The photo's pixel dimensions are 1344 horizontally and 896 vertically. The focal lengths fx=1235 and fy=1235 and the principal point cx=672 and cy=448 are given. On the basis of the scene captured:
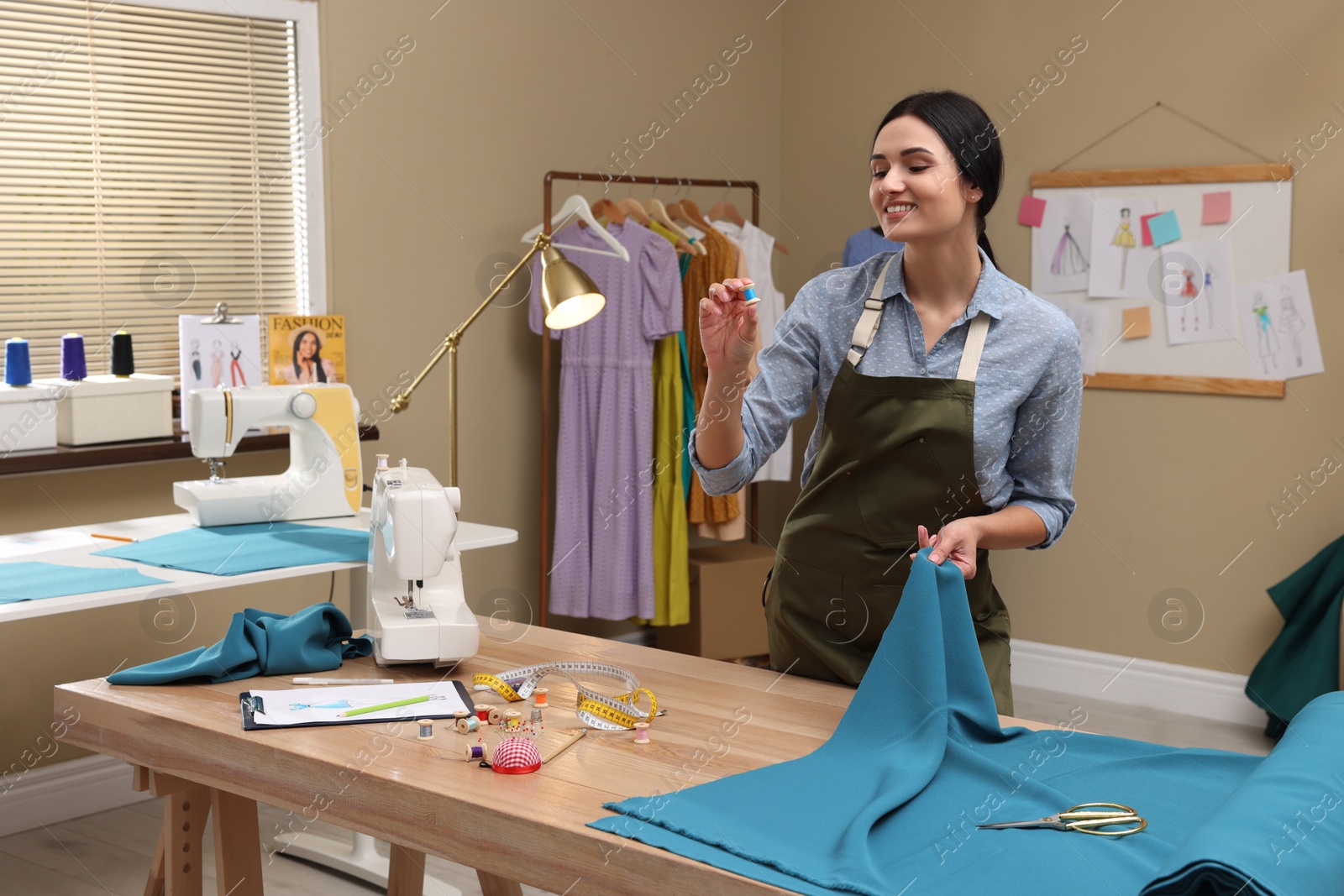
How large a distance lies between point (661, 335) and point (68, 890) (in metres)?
2.26

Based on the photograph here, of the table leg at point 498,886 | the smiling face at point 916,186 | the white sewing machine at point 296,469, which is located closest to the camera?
the smiling face at point 916,186

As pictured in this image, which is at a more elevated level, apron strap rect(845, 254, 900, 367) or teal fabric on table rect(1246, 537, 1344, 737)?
apron strap rect(845, 254, 900, 367)

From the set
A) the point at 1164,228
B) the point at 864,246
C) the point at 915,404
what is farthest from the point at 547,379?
the point at 915,404

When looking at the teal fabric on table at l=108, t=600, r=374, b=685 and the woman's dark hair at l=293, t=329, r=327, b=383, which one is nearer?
the teal fabric on table at l=108, t=600, r=374, b=685

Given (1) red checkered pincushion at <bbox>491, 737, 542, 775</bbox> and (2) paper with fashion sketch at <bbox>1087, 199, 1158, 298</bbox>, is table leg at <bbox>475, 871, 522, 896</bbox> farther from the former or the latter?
(2) paper with fashion sketch at <bbox>1087, 199, 1158, 298</bbox>

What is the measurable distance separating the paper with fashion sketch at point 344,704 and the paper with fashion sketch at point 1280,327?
325cm

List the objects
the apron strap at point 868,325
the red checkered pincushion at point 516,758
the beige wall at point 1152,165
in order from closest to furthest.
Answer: the red checkered pincushion at point 516,758, the apron strap at point 868,325, the beige wall at point 1152,165

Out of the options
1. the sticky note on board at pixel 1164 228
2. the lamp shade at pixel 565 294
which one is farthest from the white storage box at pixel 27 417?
the sticky note on board at pixel 1164 228

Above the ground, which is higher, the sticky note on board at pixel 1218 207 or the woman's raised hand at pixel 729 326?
the sticky note on board at pixel 1218 207

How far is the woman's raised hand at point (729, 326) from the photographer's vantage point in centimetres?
167

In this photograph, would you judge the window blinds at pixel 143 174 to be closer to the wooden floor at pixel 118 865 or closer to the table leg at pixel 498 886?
the wooden floor at pixel 118 865

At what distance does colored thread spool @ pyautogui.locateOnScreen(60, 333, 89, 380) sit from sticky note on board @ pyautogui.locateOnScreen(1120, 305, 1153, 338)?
3239 millimetres

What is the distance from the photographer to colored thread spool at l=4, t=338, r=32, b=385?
2922 millimetres

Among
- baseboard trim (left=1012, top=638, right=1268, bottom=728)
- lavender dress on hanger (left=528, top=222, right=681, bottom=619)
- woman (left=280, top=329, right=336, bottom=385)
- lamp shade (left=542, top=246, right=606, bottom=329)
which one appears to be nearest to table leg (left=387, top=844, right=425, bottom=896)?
lamp shade (left=542, top=246, right=606, bottom=329)
